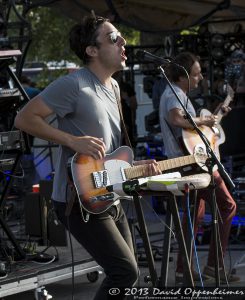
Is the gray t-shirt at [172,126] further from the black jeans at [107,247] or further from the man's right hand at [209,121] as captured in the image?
the black jeans at [107,247]

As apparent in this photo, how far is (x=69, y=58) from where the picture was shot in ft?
60.5

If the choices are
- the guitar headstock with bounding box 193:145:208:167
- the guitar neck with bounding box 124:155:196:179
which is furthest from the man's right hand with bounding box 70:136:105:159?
the guitar headstock with bounding box 193:145:208:167

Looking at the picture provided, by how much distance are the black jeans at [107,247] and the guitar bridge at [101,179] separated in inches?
5.9

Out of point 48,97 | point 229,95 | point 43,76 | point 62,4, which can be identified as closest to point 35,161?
point 62,4

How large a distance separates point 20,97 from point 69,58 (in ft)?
40.7

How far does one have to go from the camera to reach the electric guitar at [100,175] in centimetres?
420

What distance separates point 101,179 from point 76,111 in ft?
1.36

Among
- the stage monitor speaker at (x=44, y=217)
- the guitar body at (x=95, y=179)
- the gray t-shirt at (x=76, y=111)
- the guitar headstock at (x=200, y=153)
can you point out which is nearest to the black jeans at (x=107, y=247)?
the guitar body at (x=95, y=179)

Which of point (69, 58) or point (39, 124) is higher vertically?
point (39, 124)

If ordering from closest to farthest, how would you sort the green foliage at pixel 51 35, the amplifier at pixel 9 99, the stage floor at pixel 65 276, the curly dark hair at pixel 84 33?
1. the curly dark hair at pixel 84 33
2. the stage floor at pixel 65 276
3. the amplifier at pixel 9 99
4. the green foliage at pixel 51 35

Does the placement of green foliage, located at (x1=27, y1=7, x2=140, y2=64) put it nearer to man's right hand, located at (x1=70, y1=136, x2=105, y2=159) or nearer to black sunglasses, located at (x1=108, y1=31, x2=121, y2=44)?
black sunglasses, located at (x1=108, y1=31, x2=121, y2=44)

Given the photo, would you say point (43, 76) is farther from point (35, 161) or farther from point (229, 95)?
point (229, 95)

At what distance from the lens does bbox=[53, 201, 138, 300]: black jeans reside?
4066mm

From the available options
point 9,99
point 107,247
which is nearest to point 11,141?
point 9,99
